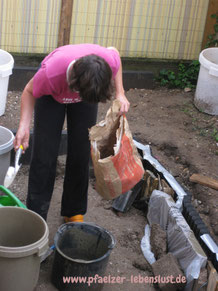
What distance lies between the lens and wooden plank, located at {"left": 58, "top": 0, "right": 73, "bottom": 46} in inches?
247

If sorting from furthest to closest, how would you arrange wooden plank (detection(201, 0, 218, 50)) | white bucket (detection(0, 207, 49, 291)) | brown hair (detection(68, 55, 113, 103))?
wooden plank (detection(201, 0, 218, 50)) → white bucket (detection(0, 207, 49, 291)) → brown hair (detection(68, 55, 113, 103))

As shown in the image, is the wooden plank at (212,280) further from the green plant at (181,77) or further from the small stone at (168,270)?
the green plant at (181,77)

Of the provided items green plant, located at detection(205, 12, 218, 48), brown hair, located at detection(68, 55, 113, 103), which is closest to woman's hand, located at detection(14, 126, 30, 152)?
brown hair, located at detection(68, 55, 113, 103)

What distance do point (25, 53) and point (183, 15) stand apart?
215cm

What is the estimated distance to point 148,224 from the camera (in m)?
4.68

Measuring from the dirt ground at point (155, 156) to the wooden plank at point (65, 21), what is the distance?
0.87m

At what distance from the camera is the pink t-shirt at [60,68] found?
3270 millimetres

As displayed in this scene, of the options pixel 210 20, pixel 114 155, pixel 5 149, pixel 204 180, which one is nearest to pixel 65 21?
pixel 210 20

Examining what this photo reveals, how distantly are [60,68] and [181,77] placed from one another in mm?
4231

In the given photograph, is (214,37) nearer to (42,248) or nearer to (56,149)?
(56,149)

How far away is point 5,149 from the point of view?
4426mm

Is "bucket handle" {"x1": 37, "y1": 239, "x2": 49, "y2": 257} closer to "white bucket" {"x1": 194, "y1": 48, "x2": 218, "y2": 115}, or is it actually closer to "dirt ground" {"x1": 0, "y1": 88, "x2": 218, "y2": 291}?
"dirt ground" {"x1": 0, "y1": 88, "x2": 218, "y2": 291}

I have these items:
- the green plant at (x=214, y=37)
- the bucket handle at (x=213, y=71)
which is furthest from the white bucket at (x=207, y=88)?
the green plant at (x=214, y=37)

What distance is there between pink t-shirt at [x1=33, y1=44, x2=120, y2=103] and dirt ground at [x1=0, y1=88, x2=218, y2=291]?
1353 millimetres
